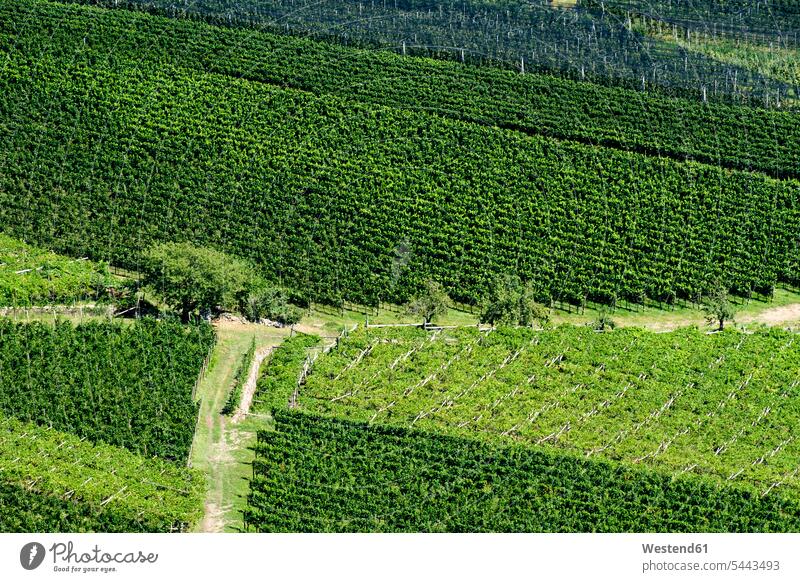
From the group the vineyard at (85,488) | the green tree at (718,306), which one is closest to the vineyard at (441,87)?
the green tree at (718,306)

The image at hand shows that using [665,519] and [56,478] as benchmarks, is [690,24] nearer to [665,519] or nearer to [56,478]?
[665,519]

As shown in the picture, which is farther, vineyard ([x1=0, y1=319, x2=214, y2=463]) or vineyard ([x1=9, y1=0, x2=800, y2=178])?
vineyard ([x1=9, y1=0, x2=800, y2=178])

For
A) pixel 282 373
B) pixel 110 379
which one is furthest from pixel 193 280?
pixel 110 379

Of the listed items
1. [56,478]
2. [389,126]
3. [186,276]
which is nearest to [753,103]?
[389,126]

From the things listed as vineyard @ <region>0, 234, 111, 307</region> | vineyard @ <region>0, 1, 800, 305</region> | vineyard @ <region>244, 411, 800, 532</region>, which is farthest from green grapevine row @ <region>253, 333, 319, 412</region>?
vineyard @ <region>0, 234, 111, 307</region>

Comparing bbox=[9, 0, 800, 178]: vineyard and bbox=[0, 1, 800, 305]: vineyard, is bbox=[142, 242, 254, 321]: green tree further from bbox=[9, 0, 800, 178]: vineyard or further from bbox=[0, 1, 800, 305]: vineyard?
bbox=[9, 0, 800, 178]: vineyard
